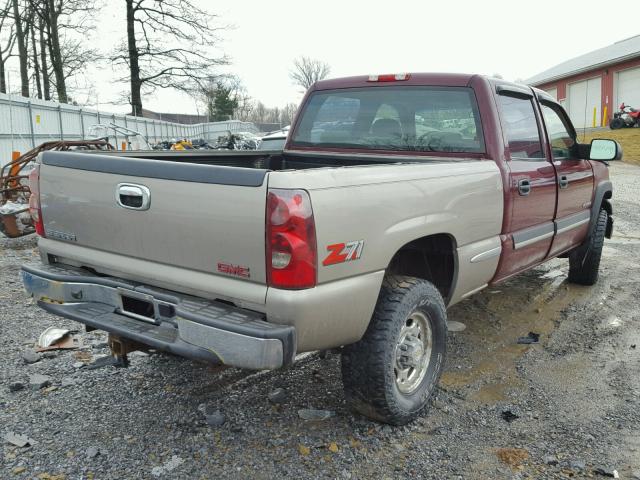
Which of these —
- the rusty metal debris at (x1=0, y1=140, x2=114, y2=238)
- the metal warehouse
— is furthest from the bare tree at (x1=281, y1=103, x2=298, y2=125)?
the rusty metal debris at (x1=0, y1=140, x2=114, y2=238)

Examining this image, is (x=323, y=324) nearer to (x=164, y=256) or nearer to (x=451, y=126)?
(x=164, y=256)

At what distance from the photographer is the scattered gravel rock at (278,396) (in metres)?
3.46

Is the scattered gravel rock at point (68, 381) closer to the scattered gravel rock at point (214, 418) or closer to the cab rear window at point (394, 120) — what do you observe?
the scattered gravel rock at point (214, 418)

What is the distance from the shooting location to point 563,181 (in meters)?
4.59

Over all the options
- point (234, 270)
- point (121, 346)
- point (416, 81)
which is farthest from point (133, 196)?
point (416, 81)

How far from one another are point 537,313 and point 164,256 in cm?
372

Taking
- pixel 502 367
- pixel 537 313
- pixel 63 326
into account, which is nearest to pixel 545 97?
pixel 537 313

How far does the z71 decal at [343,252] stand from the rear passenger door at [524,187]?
1581 millimetres

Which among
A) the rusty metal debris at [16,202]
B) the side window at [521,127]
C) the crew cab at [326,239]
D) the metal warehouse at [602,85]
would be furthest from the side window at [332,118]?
the metal warehouse at [602,85]

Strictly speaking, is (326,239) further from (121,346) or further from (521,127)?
(521,127)

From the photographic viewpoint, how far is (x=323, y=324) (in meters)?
2.56

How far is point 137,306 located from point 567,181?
11.7 ft

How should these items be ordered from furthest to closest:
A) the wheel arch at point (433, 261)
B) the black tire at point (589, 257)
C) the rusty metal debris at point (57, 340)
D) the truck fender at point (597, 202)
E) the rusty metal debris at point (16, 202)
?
the rusty metal debris at point (16, 202) < the black tire at point (589, 257) < the truck fender at point (597, 202) < the rusty metal debris at point (57, 340) < the wheel arch at point (433, 261)

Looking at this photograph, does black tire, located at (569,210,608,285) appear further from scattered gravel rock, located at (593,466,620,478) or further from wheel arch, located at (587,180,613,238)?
scattered gravel rock, located at (593,466,620,478)
